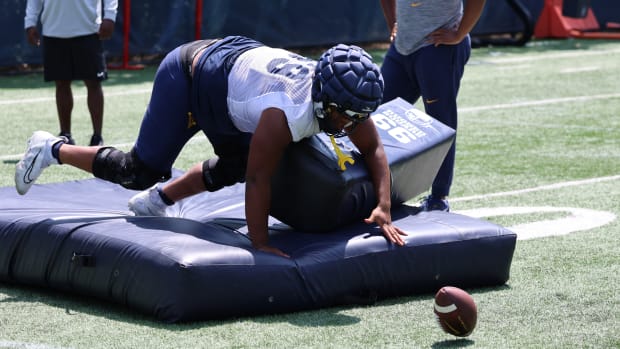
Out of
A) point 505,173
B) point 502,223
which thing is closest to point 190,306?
point 502,223

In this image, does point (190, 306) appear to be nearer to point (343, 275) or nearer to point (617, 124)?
point (343, 275)

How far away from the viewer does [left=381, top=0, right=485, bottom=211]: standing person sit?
6867 millimetres

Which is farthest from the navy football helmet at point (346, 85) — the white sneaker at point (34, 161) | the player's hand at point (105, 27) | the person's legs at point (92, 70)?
the player's hand at point (105, 27)

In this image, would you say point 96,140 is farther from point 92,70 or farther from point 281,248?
point 281,248

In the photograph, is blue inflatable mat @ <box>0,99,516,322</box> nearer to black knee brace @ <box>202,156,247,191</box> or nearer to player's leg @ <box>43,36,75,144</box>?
black knee brace @ <box>202,156,247,191</box>

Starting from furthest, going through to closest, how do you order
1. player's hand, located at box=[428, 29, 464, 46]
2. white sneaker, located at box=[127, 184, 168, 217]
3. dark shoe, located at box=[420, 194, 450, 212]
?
player's hand, located at box=[428, 29, 464, 46], dark shoe, located at box=[420, 194, 450, 212], white sneaker, located at box=[127, 184, 168, 217]

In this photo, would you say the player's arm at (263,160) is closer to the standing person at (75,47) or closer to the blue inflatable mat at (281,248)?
the blue inflatable mat at (281,248)

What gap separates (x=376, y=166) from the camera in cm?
544

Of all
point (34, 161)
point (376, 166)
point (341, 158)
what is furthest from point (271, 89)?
point (34, 161)

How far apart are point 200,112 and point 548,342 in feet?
6.81

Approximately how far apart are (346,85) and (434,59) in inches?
83.9

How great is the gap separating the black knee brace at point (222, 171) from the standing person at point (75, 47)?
155 inches

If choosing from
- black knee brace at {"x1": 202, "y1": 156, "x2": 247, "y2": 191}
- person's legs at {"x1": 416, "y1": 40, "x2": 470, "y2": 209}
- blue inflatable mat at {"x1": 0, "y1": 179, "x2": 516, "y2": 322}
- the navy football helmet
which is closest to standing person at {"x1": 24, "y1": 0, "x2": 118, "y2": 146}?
person's legs at {"x1": 416, "y1": 40, "x2": 470, "y2": 209}

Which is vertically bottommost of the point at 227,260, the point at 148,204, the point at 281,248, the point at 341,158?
the point at 148,204
